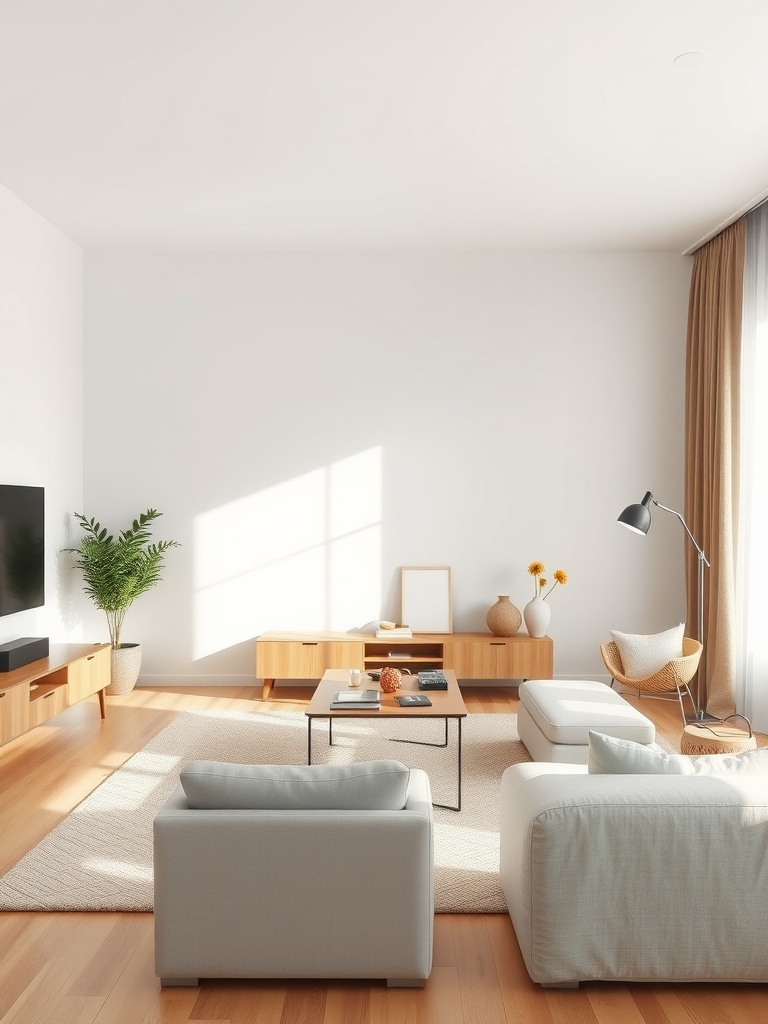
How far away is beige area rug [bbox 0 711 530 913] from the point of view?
117 inches

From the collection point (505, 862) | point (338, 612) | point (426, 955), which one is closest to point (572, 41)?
point (505, 862)

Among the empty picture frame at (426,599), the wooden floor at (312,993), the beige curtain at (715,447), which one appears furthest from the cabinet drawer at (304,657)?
the wooden floor at (312,993)

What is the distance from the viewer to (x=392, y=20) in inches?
129

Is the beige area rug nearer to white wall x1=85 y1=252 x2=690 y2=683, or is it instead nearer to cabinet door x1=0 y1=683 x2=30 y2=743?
cabinet door x1=0 y1=683 x2=30 y2=743

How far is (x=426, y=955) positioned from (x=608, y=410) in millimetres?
4760

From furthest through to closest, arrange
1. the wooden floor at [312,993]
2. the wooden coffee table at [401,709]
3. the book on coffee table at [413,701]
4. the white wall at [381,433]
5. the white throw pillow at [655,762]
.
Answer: the white wall at [381,433]
the book on coffee table at [413,701]
the wooden coffee table at [401,709]
the white throw pillow at [655,762]
the wooden floor at [312,993]

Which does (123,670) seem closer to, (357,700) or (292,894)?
(357,700)

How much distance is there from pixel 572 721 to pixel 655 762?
4.78 ft

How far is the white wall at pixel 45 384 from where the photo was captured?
516 centimetres

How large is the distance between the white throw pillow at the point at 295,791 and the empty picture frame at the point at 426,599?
12.5ft

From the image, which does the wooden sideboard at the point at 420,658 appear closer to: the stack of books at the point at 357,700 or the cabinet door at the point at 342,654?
the cabinet door at the point at 342,654

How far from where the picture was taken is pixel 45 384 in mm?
5699

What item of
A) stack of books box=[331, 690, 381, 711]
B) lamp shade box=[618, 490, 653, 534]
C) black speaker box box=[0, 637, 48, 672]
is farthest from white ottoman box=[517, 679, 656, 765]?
black speaker box box=[0, 637, 48, 672]

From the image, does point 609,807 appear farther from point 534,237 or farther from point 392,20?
point 534,237
